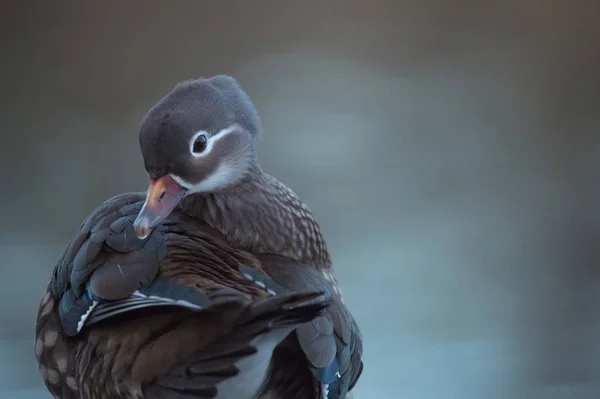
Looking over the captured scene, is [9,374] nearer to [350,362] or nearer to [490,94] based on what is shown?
[350,362]

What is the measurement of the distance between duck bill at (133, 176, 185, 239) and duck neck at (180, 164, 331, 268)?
7 centimetres

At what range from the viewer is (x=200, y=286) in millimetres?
511

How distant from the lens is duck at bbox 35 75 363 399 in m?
0.47

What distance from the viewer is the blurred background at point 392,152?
113cm

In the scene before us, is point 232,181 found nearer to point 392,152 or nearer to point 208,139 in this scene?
point 208,139

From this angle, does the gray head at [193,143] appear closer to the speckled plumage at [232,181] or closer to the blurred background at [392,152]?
the speckled plumage at [232,181]

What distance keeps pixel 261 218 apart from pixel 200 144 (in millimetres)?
120

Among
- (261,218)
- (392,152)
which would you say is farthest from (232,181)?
(392,152)

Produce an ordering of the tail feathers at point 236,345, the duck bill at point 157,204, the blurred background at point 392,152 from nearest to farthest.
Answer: the tail feathers at point 236,345
the duck bill at point 157,204
the blurred background at point 392,152

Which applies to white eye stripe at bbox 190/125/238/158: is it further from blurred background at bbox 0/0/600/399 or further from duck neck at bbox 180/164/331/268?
blurred background at bbox 0/0/600/399

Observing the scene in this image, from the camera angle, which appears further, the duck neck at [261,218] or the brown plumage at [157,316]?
the duck neck at [261,218]

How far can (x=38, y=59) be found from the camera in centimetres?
111

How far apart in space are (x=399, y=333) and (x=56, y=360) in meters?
0.72

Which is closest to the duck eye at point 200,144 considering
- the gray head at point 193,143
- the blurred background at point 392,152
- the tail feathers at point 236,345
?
the gray head at point 193,143
